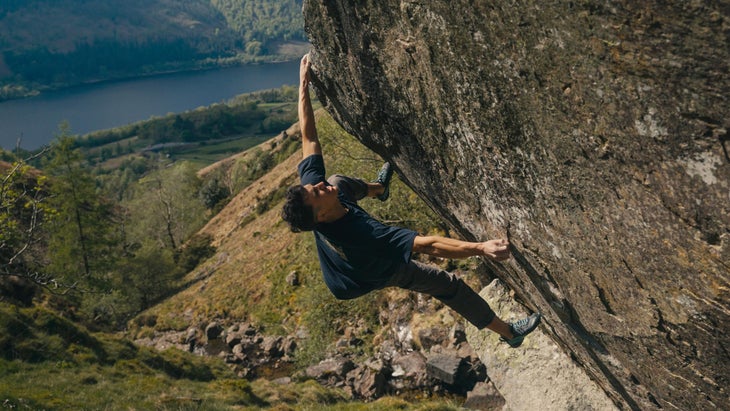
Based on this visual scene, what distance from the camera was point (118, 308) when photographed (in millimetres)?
50688

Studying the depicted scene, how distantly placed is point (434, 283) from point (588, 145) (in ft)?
13.6

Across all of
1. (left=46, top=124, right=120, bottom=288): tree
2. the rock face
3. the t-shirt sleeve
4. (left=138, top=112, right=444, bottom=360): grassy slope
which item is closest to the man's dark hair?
the t-shirt sleeve

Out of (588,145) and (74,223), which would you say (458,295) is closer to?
(588,145)

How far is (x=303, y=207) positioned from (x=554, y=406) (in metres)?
6.74

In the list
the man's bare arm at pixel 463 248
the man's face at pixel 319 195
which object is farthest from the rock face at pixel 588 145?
the man's face at pixel 319 195

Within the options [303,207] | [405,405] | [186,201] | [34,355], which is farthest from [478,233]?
[186,201]

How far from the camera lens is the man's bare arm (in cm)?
654

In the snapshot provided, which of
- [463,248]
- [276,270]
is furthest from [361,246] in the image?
[276,270]

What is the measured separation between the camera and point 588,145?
495cm

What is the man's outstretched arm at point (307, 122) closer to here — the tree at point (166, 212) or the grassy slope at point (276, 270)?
the grassy slope at point (276, 270)

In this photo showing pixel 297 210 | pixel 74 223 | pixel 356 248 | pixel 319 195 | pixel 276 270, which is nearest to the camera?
pixel 297 210

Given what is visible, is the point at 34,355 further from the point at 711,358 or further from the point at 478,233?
the point at 711,358

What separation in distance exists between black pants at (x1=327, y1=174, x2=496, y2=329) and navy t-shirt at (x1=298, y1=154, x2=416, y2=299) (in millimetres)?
366

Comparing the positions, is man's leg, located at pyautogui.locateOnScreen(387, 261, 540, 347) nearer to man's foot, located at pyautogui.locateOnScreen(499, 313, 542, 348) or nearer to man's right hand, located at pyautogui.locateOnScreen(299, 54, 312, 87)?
man's foot, located at pyautogui.locateOnScreen(499, 313, 542, 348)
